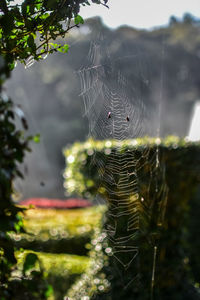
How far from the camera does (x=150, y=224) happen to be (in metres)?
3.84

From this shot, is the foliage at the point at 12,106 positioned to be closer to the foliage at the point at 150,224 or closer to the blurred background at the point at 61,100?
the foliage at the point at 150,224

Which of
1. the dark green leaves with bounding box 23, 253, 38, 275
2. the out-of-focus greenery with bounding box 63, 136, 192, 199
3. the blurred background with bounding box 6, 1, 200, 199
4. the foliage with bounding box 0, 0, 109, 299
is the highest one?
the blurred background with bounding box 6, 1, 200, 199

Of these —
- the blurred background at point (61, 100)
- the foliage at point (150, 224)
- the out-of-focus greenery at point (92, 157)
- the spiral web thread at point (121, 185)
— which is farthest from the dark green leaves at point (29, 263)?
the blurred background at point (61, 100)

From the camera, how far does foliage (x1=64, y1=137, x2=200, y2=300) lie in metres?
3.70

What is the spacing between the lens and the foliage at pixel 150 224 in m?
3.70

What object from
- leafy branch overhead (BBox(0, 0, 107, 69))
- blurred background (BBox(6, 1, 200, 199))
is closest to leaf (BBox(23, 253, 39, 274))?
leafy branch overhead (BBox(0, 0, 107, 69))

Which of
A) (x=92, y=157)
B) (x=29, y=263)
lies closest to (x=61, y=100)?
(x=92, y=157)

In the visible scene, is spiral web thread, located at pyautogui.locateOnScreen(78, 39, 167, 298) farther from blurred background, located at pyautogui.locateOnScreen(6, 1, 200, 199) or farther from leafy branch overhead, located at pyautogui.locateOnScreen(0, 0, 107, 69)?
blurred background, located at pyautogui.locateOnScreen(6, 1, 200, 199)

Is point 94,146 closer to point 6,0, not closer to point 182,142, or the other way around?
point 182,142

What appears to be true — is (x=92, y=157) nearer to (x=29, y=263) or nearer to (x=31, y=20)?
(x=31, y=20)

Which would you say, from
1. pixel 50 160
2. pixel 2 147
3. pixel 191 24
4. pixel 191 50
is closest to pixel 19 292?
pixel 2 147

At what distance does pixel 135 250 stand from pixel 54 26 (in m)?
2.27

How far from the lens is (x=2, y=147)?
4.52 feet

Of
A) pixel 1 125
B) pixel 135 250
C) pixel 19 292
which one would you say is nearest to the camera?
pixel 1 125
